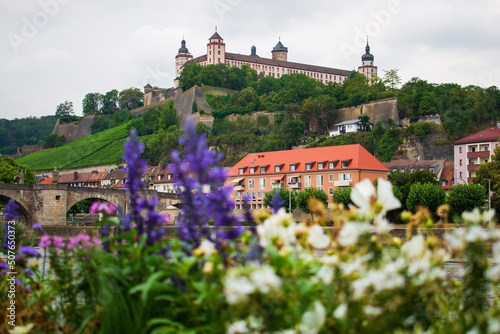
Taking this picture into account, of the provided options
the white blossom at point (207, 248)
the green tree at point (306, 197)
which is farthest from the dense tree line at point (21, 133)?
the white blossom at point (207, 248)

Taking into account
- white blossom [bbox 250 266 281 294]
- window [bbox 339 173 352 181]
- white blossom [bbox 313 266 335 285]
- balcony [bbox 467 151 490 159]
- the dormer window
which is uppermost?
balcony [bbox 467 151 490 159]

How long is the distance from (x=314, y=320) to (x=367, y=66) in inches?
5642

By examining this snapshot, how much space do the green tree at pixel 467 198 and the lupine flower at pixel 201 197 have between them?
131 feet

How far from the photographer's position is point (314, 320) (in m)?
2.86

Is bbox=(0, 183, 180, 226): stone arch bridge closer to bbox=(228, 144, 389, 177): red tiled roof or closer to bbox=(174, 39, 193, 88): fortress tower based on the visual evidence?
bbox=(228, 144, 389, 177): red tiled roof

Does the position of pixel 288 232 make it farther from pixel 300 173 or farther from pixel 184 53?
pixel 184 53

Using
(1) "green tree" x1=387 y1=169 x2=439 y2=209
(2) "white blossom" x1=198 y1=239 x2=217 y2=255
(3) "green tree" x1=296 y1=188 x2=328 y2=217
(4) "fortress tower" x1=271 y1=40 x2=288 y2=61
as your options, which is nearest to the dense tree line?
(4) "fortress tower" x1=271 y1=40 x2=288 y2=61

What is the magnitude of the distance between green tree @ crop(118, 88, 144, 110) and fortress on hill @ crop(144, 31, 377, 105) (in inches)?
97.7

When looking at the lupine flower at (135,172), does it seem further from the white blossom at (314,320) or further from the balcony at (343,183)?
the balcony at (343,183)

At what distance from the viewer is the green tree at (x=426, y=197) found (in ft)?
140

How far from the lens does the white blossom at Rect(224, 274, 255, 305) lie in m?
2.57

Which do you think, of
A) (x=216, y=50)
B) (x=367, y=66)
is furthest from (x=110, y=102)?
(x=367, y=66)

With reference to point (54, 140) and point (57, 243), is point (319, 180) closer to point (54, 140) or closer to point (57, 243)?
point (57, 243)

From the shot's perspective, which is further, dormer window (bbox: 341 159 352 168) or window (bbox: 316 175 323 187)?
window (bbox: 316 175 323 187)
